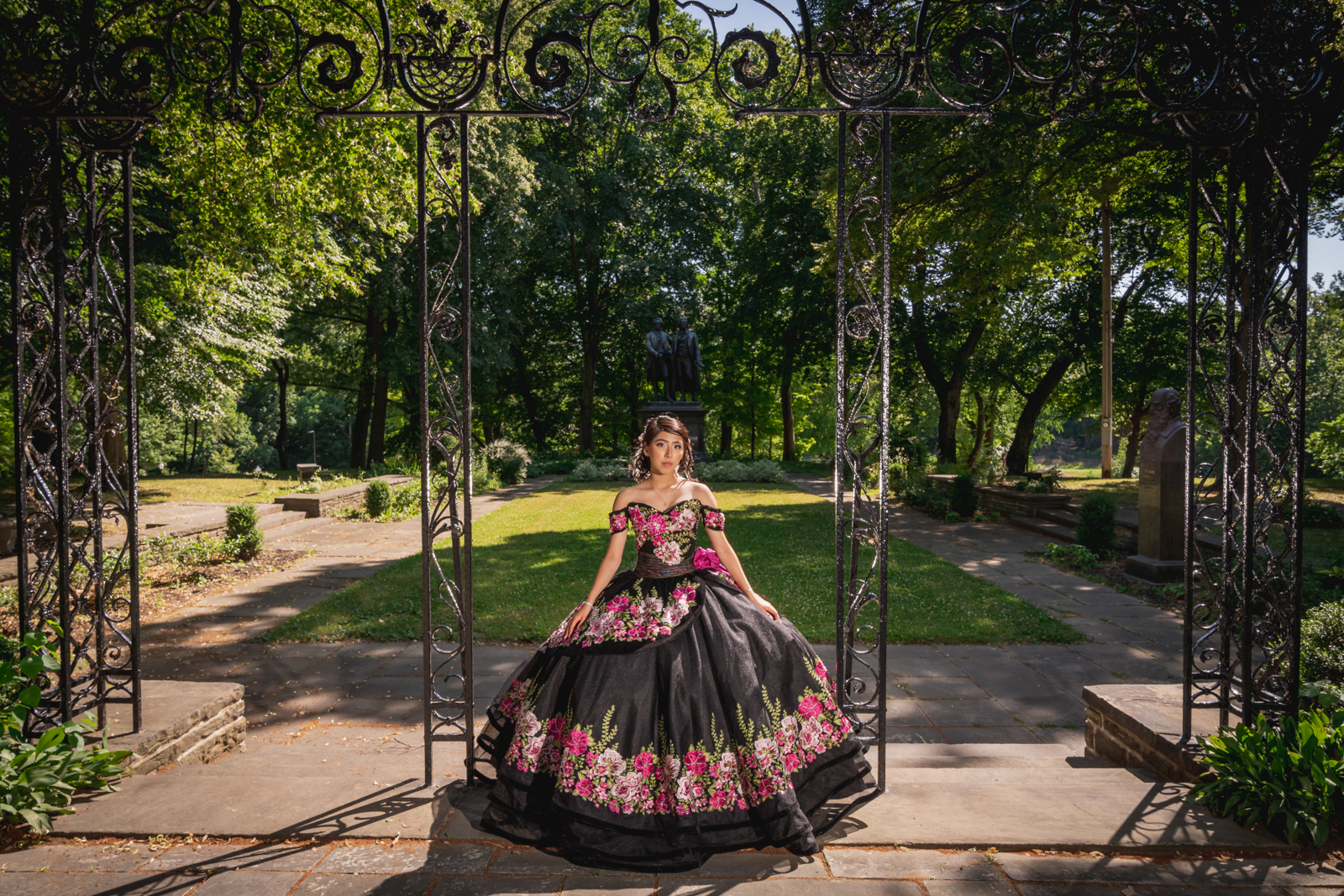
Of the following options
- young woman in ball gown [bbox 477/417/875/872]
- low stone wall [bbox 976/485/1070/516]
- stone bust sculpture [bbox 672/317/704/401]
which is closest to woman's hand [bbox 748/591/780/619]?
young woman in ball gown [bbox 477/417/875/872]

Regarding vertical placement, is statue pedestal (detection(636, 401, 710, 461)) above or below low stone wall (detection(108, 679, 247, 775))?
above

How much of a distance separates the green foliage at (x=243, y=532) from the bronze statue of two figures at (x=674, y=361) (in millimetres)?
13412

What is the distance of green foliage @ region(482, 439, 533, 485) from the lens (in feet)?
69.9

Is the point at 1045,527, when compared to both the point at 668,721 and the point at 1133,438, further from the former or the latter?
the point at 1133,438

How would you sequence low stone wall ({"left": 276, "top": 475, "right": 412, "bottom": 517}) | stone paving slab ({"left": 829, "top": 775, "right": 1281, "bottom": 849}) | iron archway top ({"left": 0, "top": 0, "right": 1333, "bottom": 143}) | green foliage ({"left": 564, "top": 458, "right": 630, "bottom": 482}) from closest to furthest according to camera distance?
stone paving slab ({"left": 829, "top": 775, "right": 1281, "bottom": 849}) → iron archway top ({"left": 0, "top": 0, "right": 1333, "bottom": 143}) → low stone wall ({"left": 276, "top": 475, "right": 412, "bottom": 517}) → green foliage ({"left": 564, "top": 458, "right": 630, "bottom": 482})

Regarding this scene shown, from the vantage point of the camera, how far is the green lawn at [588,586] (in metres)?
6.90

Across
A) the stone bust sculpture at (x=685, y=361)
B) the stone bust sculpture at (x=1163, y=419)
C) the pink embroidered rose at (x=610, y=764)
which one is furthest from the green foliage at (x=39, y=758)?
the stone bust sculpture at (x=685, y=361)

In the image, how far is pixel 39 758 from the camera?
10.8 ft

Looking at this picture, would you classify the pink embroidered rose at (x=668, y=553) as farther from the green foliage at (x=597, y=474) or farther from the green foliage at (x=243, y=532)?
the green foliage at (x=597, y=474)

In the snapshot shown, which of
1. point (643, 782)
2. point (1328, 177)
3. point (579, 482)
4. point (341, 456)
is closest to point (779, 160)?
point (579, 482)

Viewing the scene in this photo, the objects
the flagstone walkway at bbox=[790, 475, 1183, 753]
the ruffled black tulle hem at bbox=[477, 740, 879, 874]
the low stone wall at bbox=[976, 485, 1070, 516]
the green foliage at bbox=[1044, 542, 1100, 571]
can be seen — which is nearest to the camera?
the ruffled black tulle hem at bbox=[477, 740, 879, 874]

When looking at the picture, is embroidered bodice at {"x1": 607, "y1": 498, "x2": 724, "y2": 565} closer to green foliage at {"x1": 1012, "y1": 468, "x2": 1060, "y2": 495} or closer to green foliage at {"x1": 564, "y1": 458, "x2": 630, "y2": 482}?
green foliage at {"x1": 1012, "y1": 468, "x2": 1060, "y2": 495}

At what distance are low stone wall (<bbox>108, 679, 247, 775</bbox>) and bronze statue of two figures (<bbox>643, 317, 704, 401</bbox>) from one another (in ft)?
A: 59.6

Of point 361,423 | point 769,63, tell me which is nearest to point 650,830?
point 769,63
